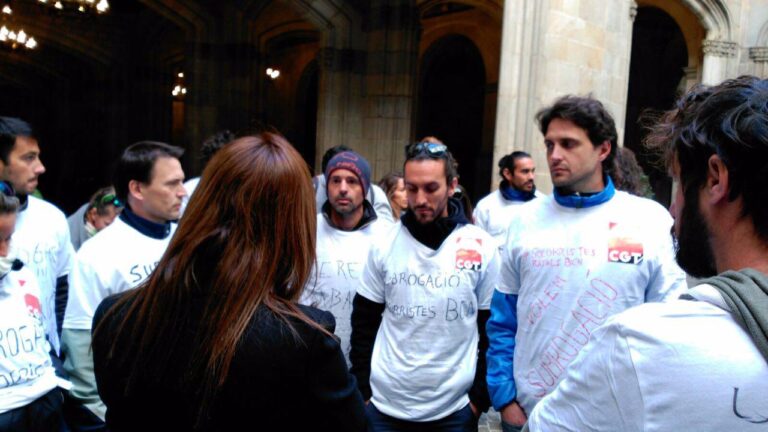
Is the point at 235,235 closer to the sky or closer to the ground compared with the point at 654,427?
closer to the sky

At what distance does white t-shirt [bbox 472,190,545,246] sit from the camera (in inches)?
217

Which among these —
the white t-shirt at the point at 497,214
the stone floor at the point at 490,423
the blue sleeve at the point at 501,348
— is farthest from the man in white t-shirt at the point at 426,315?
the white t-shirt at the point at 497,214

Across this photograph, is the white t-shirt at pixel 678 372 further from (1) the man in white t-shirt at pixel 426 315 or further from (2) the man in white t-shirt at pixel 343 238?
(2) the man in white t-shirt at pixel 343 238

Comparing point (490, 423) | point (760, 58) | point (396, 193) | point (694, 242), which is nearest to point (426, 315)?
point (694, 242)

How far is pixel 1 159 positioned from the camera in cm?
307

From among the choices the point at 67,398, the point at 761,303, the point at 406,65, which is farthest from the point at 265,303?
the point at 406,65

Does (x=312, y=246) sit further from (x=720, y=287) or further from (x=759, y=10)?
(x=759, y=10)

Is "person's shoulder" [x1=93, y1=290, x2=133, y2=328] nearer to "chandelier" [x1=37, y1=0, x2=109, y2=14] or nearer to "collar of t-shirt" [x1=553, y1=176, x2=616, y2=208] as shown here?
"collar of t-shirt" [x1=553, y1=176, x2=616, y2=208]

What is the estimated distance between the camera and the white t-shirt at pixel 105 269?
238 centimetres

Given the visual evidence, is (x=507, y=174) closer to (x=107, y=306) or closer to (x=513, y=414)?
(x=513, y=414)

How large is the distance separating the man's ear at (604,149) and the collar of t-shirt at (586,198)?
4.4 inches

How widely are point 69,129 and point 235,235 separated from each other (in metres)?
23.2

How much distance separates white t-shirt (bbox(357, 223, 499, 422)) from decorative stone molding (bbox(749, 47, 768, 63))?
35.2ft

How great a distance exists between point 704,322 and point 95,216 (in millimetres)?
5046
